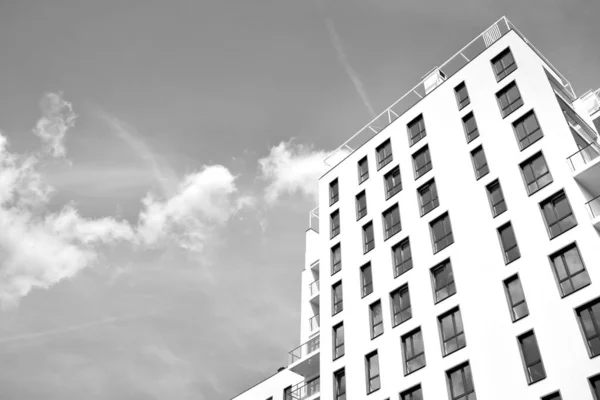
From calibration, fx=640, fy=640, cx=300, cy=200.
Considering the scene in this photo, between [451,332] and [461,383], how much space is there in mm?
3115

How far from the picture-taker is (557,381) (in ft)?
92.6

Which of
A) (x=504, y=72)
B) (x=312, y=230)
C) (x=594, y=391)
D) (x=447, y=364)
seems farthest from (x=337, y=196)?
(x=594, y=391)

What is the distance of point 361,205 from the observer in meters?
47.4

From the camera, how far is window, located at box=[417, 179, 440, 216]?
41219 millimetres

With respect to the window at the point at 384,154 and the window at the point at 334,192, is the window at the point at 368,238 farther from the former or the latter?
the window at the point at 334,192

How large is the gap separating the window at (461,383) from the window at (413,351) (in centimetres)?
213

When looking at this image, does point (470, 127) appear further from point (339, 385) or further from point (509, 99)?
point (339, 385)

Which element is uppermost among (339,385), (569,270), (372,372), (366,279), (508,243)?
(366,279)

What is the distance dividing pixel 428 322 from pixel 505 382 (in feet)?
21.8

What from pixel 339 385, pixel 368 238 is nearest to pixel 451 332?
pixel 339 385

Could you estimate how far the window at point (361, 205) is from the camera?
153 feet

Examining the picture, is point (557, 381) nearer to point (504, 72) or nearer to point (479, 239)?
point (479, 239)

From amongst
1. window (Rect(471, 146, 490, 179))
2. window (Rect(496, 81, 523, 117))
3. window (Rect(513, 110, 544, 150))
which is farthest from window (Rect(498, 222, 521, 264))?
window (Rect(496, 81, 523, 117))

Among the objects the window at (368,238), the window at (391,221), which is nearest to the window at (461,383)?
the window at (391,221)
